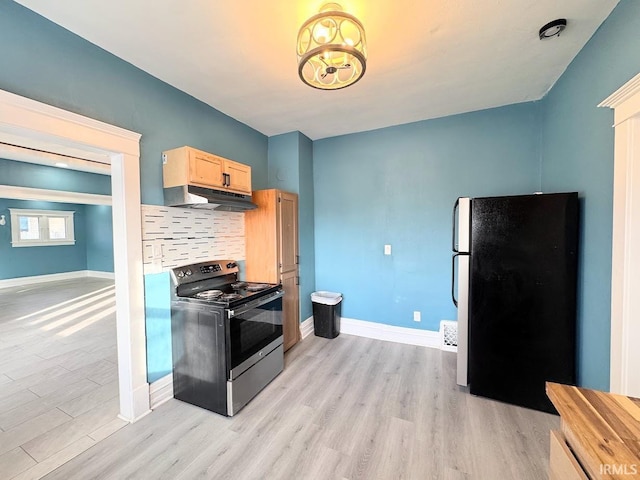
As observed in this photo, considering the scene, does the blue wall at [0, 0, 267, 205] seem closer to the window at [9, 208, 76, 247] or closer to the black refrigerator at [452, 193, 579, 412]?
the black refrigerator at [452, 193, 579, 412]

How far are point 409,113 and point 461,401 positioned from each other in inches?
115

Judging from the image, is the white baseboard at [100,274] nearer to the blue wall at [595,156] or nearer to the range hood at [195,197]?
the range hood at [195,197]

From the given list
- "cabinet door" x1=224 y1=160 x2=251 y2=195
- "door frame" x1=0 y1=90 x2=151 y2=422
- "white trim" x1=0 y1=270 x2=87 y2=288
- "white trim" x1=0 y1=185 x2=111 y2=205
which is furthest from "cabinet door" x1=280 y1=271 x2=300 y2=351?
"white trim" x1=0 y1=270 x2=87 y2=288

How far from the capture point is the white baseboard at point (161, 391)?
82.1 inches

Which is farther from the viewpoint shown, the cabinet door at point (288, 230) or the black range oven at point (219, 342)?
the cabinet door at point (288, 230)

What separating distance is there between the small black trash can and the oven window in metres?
0.96

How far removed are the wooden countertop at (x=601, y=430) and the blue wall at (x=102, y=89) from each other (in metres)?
2.67

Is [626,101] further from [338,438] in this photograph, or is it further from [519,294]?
[338,438]

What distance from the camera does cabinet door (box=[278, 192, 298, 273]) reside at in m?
2.99

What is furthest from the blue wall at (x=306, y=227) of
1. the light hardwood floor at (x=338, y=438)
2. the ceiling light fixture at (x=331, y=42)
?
the ceiling light fixture at (x=331, y=42)

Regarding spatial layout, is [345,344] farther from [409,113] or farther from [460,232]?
[409,113]

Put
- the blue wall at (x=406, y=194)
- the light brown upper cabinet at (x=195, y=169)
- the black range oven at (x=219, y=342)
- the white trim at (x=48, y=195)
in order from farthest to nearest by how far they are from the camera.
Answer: the white trim at (x=48, y=195) → the blue wall at (x=406, y=194) → the light brown upper cabinet at (x=195, y=169) → the black range oven at (x=219, y=342)

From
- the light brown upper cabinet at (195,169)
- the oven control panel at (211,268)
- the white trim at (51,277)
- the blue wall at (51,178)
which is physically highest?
the blue wall at (51,178)

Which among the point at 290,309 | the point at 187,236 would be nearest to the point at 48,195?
the point at 187,236
